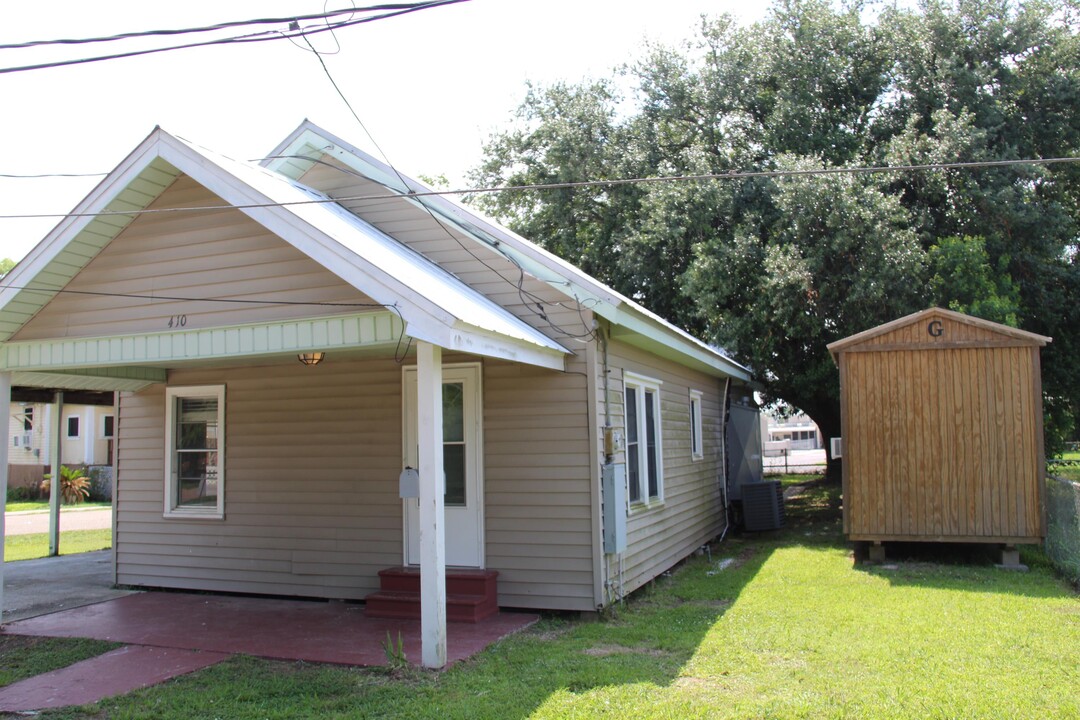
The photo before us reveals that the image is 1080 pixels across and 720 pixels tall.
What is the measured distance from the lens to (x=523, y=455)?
8336mm

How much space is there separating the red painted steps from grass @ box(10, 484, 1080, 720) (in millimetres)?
613

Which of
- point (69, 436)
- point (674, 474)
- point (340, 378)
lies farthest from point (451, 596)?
point (69, 436)

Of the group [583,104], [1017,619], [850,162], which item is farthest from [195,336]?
[583,104]

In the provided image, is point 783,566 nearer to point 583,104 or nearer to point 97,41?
point 97,41

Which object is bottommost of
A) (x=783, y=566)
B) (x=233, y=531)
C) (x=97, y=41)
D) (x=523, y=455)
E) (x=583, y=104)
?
(x=783, y=566)

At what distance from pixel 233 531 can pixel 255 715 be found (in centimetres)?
441

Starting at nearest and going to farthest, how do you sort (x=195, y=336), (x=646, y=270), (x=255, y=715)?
(x=255, y=715) < (x=195, y=336) < (x=646, y=270)

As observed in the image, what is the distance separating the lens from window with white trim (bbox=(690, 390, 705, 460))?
1283 centimetres

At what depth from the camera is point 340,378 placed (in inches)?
364

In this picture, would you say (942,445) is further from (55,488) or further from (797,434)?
(797,434)

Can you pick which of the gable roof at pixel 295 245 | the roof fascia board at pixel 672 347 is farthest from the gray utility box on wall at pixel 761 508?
the gable roof at pixel 295 245

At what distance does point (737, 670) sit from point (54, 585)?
8.44 m

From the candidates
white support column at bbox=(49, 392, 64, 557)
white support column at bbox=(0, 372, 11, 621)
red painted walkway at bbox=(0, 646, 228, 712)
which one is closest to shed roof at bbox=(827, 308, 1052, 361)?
red painted walkway at bbox=(0, 646, 228, 712)

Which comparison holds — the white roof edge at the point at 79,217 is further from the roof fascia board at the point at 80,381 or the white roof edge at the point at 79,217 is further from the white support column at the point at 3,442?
the roof fascia board at the point at 80,381
